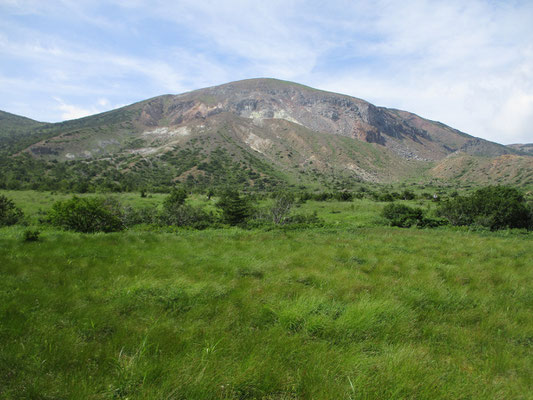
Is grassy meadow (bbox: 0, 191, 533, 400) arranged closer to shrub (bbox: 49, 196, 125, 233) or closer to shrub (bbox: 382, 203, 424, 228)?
shrub (bbox: 49, 196, 125, 233)

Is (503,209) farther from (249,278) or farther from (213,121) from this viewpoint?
(213,121)

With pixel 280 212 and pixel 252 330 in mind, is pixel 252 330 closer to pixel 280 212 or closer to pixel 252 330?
pixel 252 330

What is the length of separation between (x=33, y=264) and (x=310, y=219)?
87.8 ft

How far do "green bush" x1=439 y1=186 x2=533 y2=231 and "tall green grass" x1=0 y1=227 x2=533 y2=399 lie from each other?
24168 millimetres

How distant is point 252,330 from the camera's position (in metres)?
3.76

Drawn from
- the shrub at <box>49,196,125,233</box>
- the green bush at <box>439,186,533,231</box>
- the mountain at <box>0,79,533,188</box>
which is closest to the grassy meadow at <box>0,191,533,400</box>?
the shrub at <box>49,196,125,233</box>

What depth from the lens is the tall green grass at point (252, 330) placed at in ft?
8.56

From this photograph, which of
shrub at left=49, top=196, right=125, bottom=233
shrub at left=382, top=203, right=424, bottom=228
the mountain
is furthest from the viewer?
the mountain

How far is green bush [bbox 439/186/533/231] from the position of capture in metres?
25.3

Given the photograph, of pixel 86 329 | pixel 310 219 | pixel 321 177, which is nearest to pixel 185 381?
pixel 86 329

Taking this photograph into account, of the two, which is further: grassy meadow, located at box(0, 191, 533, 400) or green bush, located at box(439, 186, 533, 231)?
green bush, located at box(439, 186, 533, 231)

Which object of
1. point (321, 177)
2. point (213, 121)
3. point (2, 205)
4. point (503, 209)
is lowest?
point (2, 205)

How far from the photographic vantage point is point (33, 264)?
6098 mm

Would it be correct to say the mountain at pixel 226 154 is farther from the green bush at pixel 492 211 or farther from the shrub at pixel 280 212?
the green bush at pixel 492 211
